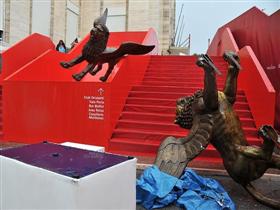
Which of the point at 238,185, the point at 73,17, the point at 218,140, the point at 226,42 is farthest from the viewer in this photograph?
the point at 73,17

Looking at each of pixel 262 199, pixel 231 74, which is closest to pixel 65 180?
pixel 262 199

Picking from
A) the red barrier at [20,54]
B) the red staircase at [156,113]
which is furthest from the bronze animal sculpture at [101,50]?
the red barrier at [20,54]

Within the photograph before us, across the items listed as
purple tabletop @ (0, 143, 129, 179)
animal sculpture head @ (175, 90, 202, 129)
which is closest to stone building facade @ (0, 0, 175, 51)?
animal sculpture head @ (175, 90, 202, 129)

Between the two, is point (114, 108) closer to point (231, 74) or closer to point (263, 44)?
point (231, 74)

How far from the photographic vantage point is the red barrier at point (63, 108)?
578cm

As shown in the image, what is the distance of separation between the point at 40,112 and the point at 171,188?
3809 mm

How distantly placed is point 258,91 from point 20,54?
7132mm

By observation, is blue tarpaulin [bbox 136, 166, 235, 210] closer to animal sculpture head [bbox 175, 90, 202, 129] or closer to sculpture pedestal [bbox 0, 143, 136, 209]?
animal sculpture head [bbox 175, 90, 202, 129]

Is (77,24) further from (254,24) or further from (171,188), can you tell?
(171,188)

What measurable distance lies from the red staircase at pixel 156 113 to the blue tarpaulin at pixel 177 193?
5.82 feet

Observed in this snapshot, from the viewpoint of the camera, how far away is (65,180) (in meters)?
1.72

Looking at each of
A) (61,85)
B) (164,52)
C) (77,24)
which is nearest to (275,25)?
(61,85)

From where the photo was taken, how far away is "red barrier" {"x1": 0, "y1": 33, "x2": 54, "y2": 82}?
8711 millimetres

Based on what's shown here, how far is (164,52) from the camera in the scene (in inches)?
843
